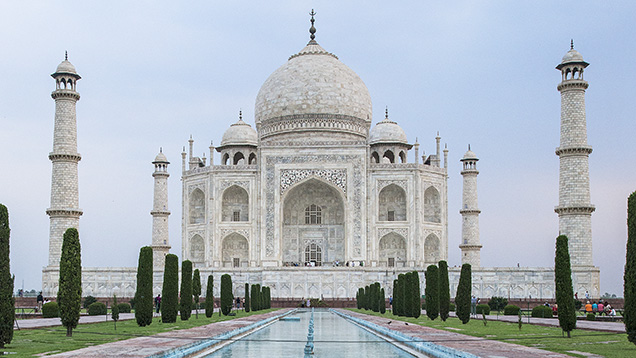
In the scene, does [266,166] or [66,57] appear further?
[266,166]

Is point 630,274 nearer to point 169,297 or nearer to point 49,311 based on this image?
point 169,297

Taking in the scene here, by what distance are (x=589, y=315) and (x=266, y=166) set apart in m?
17.9

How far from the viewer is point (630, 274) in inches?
333

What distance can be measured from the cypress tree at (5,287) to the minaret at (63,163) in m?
16.9

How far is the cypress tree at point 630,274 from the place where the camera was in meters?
8.18

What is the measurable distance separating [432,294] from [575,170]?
11.3 metres

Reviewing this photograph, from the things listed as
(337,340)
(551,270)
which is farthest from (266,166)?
(337,340)

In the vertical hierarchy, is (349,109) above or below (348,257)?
above

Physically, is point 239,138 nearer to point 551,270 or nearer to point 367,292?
point 367,292

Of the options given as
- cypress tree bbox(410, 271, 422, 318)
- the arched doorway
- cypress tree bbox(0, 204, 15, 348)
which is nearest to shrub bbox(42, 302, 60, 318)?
cypress tree bbox(410, 271, 422, 318)

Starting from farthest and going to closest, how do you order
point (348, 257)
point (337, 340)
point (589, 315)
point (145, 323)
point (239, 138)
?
point (239, 138) → point (348, 257) → point (589, 315) → point (145, 323) → point (337, 340)

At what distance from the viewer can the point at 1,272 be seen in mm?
9133

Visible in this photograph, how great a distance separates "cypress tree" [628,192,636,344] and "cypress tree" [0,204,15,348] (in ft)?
24.2

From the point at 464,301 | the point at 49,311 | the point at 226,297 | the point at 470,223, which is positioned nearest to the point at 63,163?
the point at 49,311
